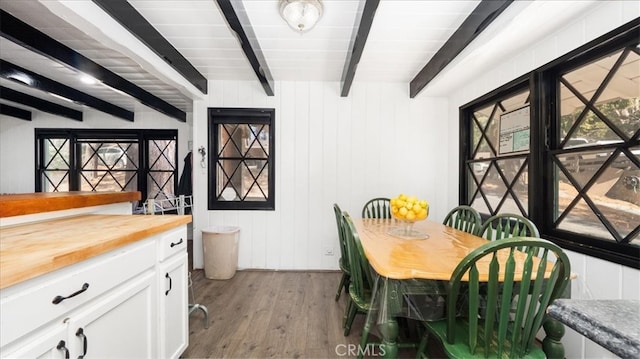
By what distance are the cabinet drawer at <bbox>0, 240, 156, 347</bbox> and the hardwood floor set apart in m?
0.92

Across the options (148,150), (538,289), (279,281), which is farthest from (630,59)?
(148,150)

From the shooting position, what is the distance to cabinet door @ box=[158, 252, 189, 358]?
1344mm

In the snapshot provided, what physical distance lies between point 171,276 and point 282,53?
1.98 m

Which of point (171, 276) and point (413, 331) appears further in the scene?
point (413, 331)

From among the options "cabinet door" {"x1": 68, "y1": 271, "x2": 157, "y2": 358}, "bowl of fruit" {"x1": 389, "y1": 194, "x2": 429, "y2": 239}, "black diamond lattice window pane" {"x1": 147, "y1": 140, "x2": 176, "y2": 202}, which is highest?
"black diamond lattice window pane" {"x1": 147, "y1": 140, "x2": 176, "y2": 202}

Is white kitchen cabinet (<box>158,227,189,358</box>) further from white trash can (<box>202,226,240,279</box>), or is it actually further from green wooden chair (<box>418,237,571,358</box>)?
green wooden chair (<box>418,237,571,358</box>)

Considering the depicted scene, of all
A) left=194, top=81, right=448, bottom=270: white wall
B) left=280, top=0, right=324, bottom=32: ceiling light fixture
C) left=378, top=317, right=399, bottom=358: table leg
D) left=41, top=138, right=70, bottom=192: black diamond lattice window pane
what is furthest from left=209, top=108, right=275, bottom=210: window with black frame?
left=41, top=138, right=70, bottom=192: black diamond lattice window pane

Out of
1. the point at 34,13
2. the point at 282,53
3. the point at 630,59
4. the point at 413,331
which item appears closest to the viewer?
the point at 630,59

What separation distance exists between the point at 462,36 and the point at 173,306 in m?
2.62

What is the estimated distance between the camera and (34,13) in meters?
1.74

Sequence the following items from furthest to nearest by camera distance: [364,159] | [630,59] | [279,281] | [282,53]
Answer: [364,159], [279,281], [282,53], [630,59]

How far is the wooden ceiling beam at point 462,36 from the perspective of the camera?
1596mm

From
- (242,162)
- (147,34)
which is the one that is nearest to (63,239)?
(147,34)

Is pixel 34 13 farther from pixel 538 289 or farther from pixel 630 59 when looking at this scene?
pixel 630 59
